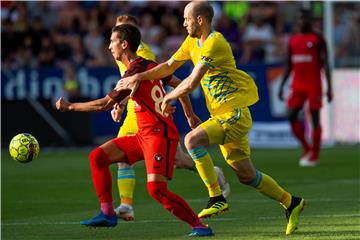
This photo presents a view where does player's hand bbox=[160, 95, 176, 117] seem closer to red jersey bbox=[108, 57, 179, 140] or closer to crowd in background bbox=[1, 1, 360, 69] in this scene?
red jersey bbox=[108, 57, 179, 140]

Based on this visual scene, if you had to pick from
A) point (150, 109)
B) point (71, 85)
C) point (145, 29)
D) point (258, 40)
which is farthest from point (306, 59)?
point (150, 109)

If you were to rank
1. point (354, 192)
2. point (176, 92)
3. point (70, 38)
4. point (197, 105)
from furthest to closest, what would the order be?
point (70, 38) < point (197, 105) < point (354, 192) < point (176, 92)

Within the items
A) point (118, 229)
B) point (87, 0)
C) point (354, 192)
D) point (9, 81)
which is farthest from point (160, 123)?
point (87, 0)

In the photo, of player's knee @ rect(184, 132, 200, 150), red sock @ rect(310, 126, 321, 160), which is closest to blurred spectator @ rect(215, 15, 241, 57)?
red sock @ rect(310, 126, 321, 160)

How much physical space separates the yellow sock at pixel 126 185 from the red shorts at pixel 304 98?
7.64 m

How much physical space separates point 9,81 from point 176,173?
7.97m

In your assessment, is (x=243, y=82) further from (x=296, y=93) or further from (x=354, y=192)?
(x=296, y=93)

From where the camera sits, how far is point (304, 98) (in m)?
18.5

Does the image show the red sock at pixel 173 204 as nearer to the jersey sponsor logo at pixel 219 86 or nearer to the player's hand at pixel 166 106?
the player's hand at pixel 166 106

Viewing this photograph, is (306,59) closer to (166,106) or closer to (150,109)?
(150,109)

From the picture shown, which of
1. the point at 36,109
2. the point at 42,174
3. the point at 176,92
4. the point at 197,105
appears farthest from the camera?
the point at 197,105

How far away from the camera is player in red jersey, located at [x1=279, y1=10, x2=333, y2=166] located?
18.4 metres

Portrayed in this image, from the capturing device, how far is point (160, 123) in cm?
966

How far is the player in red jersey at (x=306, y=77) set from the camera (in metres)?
18.4
